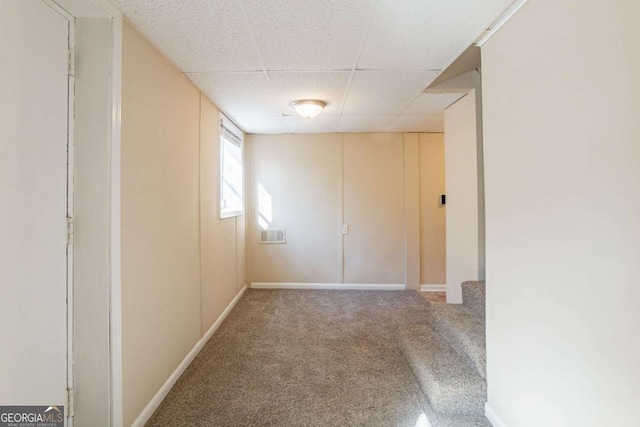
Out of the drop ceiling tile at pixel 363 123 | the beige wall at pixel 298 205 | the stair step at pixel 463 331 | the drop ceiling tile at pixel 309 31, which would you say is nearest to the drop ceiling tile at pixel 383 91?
the drop ceiling tile at pixel 363 123

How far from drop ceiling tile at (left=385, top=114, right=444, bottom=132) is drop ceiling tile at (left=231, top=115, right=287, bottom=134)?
1514mm

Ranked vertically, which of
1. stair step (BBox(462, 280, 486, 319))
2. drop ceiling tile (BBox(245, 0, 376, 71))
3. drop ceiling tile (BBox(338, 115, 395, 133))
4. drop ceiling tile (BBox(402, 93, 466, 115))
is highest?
drop ceiling tile (BBox(338, 115, 395, 133))

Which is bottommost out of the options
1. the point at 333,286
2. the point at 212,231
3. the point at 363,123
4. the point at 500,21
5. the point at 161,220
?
the point at 333,286

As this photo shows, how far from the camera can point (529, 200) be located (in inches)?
55.3

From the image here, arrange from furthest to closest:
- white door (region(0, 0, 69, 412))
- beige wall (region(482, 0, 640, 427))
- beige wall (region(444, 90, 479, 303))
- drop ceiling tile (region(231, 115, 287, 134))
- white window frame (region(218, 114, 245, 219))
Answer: drop ceiling tile (region(231, 115, 287, 134)) < white window frame (region(218, 114, 245, 219)) < beige wall (region(444, 90, 479, 303)) < white door (region(0, 0, 69, 412)) < beige wall (region(482, 0, 640, 427))

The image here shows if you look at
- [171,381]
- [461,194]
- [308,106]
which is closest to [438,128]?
[461,194]

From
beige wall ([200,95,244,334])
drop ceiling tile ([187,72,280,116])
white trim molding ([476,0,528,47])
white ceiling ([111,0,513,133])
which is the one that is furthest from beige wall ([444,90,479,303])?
beige wall ([200,95,244,334])

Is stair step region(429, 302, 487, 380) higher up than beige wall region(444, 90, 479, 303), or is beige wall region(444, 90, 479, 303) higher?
beige wall region(444, 90, 479, 303)

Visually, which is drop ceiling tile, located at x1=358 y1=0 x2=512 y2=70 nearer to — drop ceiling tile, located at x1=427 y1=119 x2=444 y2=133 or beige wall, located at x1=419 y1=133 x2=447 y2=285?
drop ceiling tile, located at x1=427 y1=119 x2=444 y2=133

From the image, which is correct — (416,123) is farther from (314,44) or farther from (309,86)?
(314,44)

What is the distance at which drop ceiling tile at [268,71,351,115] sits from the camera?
2.33 meters

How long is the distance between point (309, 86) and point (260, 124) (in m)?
1.52

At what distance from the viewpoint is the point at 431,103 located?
3109 millimetres

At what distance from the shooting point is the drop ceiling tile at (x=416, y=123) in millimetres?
3648
